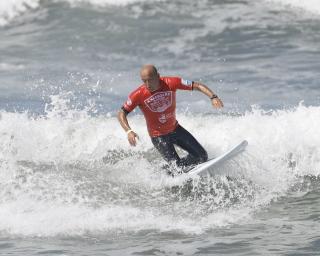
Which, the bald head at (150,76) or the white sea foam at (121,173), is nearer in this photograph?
the white sea foam at (121,173)

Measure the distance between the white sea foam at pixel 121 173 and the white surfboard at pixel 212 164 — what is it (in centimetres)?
38

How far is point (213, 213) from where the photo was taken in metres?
7.23

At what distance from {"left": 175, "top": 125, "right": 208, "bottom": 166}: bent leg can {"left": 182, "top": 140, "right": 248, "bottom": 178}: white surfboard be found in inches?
6.3

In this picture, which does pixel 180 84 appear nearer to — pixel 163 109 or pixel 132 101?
pixel 163 109

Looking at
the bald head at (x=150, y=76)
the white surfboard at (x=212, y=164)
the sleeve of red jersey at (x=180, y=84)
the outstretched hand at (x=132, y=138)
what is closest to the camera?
the outstretched hand at (x=132, y=138)

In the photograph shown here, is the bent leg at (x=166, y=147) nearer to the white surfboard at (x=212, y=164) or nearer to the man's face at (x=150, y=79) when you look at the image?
the white surfboard at (x=212, y=164)

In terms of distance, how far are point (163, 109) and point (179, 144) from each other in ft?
2.70

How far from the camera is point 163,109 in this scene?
27.1 ft

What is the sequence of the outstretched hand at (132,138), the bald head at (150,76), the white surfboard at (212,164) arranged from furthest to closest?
the white surfboard at (212,164), the bald head at (150,76), the outstretched hand at (132,138)

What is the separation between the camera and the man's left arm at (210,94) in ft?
24.5

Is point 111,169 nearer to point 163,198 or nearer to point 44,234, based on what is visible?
point 163,198

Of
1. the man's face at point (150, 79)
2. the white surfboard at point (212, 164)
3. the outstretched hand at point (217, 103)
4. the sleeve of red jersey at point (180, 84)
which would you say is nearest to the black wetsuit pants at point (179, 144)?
the white surfboard at point (212, 164)

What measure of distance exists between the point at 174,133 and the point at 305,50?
30912 mm

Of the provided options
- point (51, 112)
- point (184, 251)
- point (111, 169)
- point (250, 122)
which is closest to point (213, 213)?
point (184, 251)
